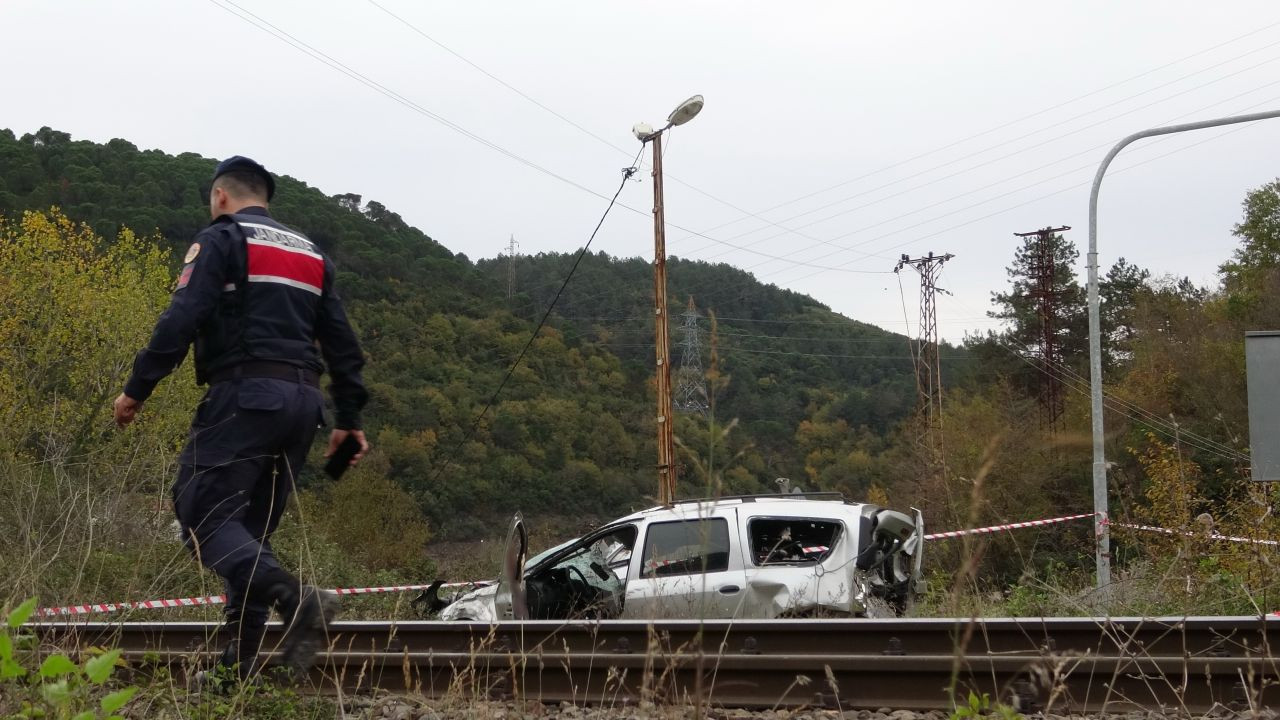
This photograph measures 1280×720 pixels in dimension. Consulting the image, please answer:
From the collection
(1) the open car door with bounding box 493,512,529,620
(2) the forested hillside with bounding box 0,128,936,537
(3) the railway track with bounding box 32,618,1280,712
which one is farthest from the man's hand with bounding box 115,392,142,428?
(2) the forested hillside with bounding box 0,128,936,537

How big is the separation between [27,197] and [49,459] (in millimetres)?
68697

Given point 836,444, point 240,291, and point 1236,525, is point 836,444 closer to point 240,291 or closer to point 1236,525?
point 1236,525

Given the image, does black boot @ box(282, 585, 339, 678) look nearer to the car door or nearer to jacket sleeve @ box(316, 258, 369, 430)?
jacket sleeve @ box(316, 258, 369, 430)

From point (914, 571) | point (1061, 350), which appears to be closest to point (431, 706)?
point (914, 571)

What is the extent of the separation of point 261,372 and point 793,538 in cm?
588

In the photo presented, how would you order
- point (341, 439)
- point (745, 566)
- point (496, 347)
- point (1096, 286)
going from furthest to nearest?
1. point (496, 347)
2. point (1096, 286)
3. point (745, 566)
4. point (341, 439)

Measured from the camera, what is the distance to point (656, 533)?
9250 mm

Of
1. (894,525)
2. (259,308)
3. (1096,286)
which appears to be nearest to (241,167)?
(259,308)

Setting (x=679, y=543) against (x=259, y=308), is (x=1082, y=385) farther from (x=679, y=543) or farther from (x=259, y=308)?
(x=259, y=308)

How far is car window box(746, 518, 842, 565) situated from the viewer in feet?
29.6

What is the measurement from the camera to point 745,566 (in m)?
8.86

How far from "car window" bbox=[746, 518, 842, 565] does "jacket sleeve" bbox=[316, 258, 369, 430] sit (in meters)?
5.03

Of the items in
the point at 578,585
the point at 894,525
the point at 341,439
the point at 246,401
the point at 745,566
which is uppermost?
the point at 246,401

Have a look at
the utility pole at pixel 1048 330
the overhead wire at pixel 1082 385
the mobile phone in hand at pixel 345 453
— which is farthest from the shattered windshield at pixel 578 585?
the utility pole at pixel 1048 330
